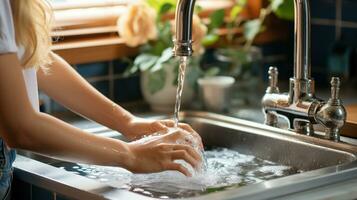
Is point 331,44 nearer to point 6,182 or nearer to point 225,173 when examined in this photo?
point 225,173

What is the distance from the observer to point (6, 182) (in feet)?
5.70

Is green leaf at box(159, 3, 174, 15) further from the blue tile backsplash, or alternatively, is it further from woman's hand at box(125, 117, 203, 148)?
woman's hand at box(125, 117, 203, 148)

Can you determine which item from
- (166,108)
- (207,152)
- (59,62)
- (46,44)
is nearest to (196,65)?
(166,108)

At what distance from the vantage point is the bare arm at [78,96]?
1.99 m

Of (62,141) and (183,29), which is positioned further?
(183,29)

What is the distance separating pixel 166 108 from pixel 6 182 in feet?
2.50

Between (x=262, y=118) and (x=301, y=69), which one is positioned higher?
(x=301, y=69)

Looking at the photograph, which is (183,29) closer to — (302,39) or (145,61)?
(302,39)

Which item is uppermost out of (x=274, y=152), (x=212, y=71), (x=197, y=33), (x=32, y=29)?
(x=32, y=29)

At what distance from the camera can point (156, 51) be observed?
2.41m

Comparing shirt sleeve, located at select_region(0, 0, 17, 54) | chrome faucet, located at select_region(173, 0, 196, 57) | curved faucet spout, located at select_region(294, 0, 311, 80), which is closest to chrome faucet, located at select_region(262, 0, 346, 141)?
curved faucet spout, located at select_region(294, 0, 311, 80)

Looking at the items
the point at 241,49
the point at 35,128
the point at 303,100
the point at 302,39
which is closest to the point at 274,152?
the point at 303,100

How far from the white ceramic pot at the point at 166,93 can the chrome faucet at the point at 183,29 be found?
21.6 inches

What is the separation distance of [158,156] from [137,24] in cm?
69
